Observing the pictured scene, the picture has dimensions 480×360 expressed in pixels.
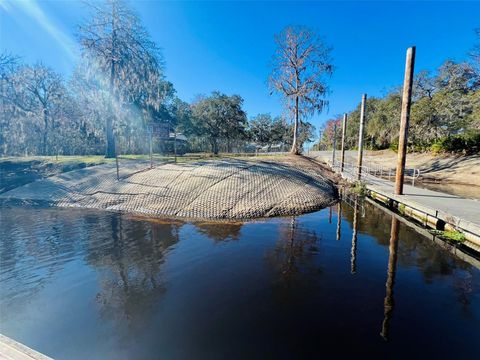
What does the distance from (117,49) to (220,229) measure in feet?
55.0

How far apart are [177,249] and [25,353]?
3608 mm

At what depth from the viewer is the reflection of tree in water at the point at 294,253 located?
477 centimetres

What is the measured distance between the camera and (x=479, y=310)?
371 centimetres

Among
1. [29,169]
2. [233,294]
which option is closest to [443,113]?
[233,294]

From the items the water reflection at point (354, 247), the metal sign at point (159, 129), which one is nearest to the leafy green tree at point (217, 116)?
the metal sign at point (159, 129)

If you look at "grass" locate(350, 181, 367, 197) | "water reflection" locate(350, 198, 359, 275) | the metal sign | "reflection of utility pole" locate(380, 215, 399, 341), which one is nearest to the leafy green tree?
the metal sign

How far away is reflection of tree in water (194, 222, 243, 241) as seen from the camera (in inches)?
260

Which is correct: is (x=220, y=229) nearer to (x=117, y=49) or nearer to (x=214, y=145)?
(x=117, y=49)

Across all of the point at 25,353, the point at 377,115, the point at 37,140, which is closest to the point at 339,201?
the point at 25,353

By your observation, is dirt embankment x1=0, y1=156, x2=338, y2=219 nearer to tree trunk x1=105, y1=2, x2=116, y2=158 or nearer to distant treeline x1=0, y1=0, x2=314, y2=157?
distant treeline x1=0, y1=0, x2=314, y2=157

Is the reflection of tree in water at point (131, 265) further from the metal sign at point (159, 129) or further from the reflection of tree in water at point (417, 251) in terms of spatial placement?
the metal sign at point (159, 129)

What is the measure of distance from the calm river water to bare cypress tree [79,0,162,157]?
13937 millimetres

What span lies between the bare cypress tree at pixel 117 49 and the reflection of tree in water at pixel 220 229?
15.0 meters

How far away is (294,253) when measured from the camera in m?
5.62
